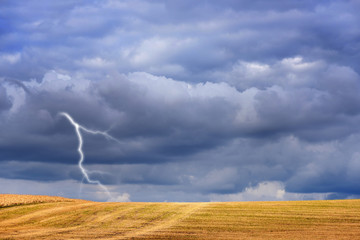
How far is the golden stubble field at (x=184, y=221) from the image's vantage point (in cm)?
4438

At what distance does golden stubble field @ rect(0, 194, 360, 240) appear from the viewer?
44.4 m

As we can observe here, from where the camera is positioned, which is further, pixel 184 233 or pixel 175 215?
pixel 175 215

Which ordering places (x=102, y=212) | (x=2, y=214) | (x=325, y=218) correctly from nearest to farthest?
(x=325, y=218), (x=102, y=212), (x=2, y=214)

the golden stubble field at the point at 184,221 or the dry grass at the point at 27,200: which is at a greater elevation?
the dry grass at the point at 27,200

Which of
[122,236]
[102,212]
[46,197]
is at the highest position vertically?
[46,197]

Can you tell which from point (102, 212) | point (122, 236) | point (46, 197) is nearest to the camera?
point (122, 236)

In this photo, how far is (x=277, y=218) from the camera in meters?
53.4

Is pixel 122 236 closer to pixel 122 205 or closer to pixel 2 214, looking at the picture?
pixel 122 205

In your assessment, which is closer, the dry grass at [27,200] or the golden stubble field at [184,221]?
the golden stubble field at [184,221]

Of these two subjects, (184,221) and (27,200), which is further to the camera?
(27,200)

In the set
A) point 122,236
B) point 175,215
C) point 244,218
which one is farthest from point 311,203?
point 122,236

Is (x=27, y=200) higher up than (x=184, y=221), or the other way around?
(x=27, y=200)

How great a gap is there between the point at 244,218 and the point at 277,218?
3.99 meters

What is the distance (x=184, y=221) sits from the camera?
170ft
